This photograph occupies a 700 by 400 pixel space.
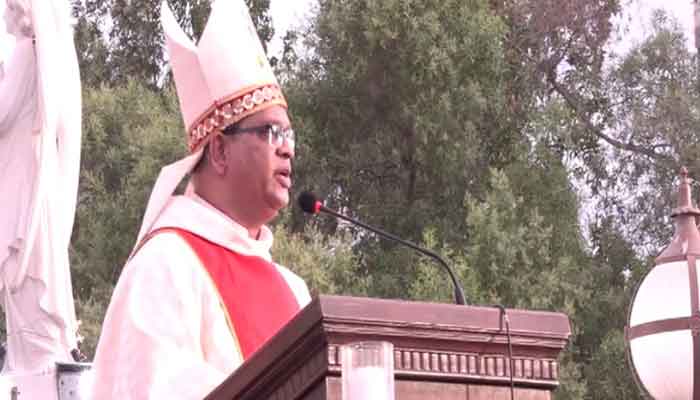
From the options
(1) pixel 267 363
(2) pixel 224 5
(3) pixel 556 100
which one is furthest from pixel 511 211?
(1) pixel 267 363

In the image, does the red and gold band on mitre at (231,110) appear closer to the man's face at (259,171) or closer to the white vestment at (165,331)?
the man's face at (259,171)

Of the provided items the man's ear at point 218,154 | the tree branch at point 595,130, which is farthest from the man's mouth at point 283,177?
the tree branch at point 595,130

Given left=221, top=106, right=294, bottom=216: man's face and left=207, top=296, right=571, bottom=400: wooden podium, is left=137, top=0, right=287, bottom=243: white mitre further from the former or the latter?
left=207, top=296, right=571, bottom=400: wooden podium

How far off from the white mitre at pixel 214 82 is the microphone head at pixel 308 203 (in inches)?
17.9

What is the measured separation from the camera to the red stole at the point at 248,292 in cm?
567

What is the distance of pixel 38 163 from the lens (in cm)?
1227

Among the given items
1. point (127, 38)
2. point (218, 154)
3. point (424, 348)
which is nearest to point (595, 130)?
point (127, 38)

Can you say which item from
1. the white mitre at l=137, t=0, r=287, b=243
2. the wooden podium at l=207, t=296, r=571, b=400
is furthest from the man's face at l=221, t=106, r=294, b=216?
the wooden podium at l=207, t=296, r=571, b=400

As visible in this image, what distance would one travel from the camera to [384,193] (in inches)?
992

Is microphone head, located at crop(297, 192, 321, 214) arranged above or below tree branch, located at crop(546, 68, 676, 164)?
below

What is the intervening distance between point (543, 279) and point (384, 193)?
2.99 meters

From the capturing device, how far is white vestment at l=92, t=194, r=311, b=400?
5242mm

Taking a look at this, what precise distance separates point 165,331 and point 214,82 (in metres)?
1.06

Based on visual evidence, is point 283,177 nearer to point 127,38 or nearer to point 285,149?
point 285,149
